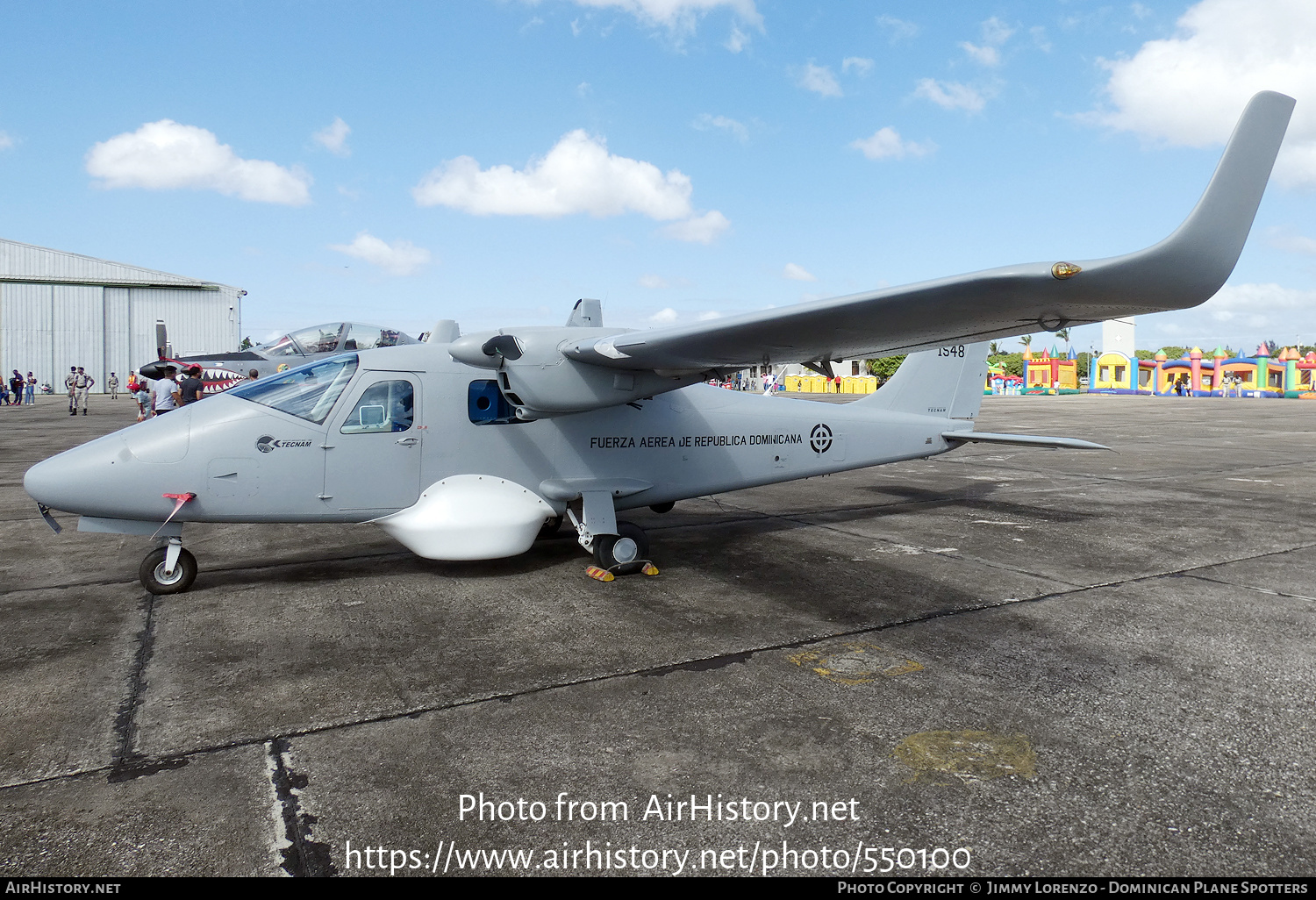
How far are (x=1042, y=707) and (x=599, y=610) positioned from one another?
10.4 feet

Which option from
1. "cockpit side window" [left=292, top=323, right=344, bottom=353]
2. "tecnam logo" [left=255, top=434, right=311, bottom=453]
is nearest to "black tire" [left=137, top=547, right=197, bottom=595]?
"tecnam logo" [left=255, top=434, right=311, bottom=453]

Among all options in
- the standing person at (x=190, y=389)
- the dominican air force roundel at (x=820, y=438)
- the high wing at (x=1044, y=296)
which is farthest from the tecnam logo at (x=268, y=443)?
the standing person at (x=190, y=389)

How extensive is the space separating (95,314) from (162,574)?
219 feet

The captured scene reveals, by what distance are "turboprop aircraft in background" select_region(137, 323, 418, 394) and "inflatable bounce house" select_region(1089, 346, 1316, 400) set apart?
68366mm

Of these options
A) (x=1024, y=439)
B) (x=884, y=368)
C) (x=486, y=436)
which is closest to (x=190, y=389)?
(x=486, y=436)

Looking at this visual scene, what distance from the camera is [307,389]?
6.69m

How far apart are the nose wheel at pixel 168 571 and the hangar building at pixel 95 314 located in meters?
59.5

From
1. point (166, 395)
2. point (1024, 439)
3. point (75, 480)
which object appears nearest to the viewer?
point (75, 480)

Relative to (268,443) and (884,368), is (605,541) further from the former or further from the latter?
(884,368)

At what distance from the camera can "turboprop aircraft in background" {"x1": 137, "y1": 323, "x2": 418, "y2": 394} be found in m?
14.1

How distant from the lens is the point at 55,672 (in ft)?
15.3

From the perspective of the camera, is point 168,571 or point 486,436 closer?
point 168,571

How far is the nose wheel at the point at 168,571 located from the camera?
6297 mm
